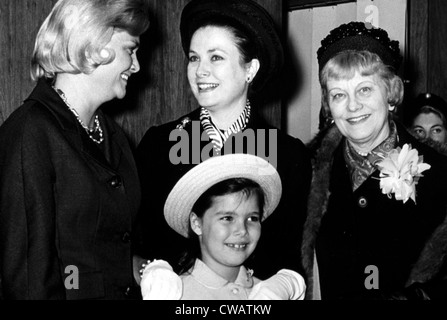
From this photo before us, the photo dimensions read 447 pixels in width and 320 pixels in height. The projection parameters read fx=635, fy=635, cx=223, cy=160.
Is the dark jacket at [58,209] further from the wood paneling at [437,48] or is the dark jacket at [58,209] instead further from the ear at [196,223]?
the wood paneling at [437,48]

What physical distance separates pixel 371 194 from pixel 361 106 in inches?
11.2

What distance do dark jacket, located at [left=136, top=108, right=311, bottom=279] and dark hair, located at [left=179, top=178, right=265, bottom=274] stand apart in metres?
0.13

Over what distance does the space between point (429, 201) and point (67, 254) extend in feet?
3.63

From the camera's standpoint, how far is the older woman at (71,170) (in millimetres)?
1648

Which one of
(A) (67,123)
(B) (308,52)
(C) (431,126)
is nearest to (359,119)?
(A) (67,123)

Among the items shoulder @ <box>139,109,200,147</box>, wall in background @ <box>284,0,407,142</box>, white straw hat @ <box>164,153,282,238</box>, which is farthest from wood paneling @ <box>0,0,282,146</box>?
wall in background @ <box>284,0,407,142</box>

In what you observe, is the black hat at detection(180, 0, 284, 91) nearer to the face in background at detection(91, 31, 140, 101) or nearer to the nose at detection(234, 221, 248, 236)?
the face in background at detection(91, 31, 140, 101)

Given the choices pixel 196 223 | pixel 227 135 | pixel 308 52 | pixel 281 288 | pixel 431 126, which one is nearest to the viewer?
pixel 281 288

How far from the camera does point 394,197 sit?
6.63ft

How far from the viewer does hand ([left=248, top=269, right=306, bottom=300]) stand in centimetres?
178

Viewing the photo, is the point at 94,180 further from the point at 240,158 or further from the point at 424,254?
the point at 424,254

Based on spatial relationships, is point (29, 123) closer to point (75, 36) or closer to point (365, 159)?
point (75, 36)

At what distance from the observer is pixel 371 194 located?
2035 mm

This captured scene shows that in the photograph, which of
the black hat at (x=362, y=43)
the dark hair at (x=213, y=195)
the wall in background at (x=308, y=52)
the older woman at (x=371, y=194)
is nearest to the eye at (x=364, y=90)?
the older woman at (x=371, y=194)
